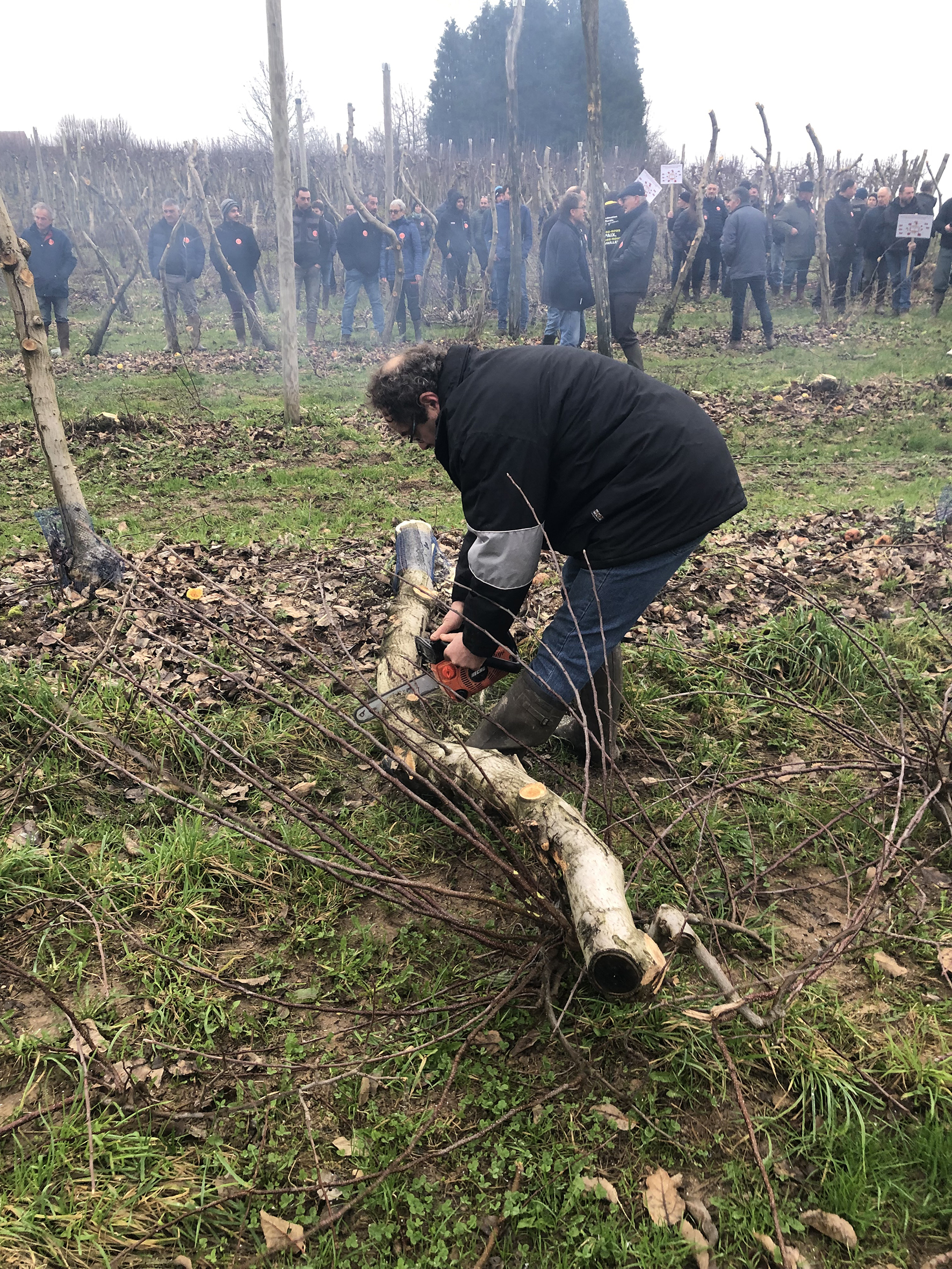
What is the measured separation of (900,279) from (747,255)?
15.1 ft

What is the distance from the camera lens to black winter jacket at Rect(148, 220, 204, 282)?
12016 mm

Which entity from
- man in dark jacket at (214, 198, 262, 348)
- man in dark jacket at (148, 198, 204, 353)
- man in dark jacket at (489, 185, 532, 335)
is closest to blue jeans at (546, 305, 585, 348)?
man in dark jacket at (489, 185, 532, 335)

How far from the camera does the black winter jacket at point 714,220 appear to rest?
1453 centimetres

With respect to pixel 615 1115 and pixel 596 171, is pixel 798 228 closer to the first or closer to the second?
pixel 596 171

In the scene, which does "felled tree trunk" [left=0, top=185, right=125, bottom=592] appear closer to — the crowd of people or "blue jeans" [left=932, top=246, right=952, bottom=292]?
the crowd of people

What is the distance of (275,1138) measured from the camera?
1.88 meters

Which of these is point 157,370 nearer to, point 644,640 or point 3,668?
point 3,668

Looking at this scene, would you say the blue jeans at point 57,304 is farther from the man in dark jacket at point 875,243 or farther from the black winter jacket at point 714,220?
the man in dark jacket at point 875,243

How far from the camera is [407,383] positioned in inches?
105

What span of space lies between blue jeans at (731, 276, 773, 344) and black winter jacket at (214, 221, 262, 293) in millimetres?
7902

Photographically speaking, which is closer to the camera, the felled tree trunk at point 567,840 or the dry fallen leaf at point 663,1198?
the dry fallen leaf at point 663,1198

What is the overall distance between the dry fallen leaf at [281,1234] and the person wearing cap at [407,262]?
521 inches

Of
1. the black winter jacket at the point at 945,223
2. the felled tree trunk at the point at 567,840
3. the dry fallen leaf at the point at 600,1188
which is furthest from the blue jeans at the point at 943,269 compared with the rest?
the dry fallen leaf at the point at 600,1188

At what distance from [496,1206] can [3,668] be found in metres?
3.01
